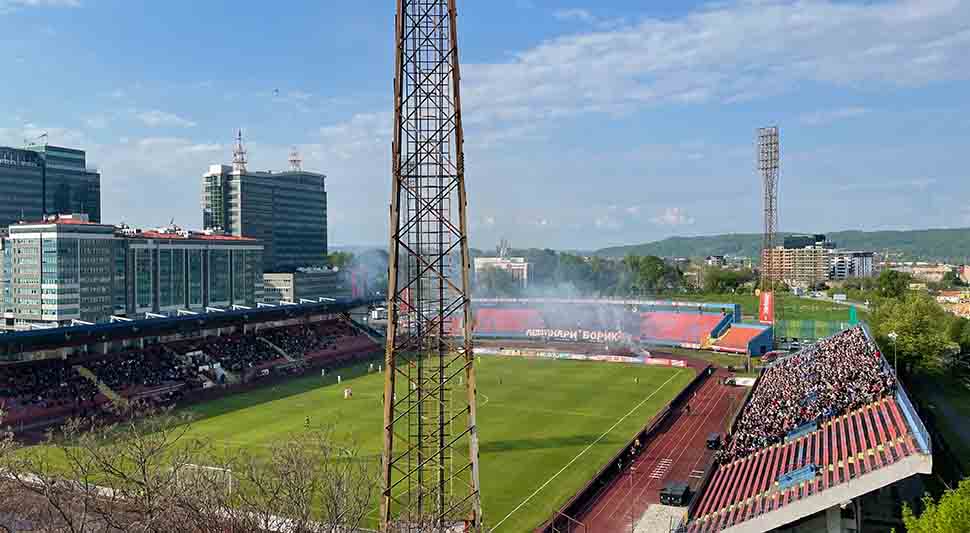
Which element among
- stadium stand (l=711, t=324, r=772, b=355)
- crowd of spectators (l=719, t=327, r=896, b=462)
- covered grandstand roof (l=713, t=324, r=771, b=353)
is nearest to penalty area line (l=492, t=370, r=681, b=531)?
crowd of spectators (l=719, t=327, r=896, b=462)

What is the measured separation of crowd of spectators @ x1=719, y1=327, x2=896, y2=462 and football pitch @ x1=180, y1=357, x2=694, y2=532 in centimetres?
635

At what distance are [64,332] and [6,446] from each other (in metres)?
35.1

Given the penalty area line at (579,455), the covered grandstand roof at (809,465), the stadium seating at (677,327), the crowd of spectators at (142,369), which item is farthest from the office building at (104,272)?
the covered grandstand roof at (809,465)

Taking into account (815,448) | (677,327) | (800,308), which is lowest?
(800,308)

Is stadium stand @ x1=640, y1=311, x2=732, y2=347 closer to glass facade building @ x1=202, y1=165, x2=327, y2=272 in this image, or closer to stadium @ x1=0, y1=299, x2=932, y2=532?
stadium @ x1=0, y1=299, x2=932, y2=532

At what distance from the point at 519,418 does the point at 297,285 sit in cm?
8889

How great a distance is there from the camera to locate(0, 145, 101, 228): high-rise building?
109 metres

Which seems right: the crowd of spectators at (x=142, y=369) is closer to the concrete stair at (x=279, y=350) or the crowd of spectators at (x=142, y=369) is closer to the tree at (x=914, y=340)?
the concrete stair at (x=279, y=350)

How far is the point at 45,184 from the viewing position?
117m

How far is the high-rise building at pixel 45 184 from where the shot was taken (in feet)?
357

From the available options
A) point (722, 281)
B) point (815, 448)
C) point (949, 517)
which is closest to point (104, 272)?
point (815, 448)

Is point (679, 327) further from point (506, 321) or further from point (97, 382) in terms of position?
point (97, 382)

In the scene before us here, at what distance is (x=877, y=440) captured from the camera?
25.6 metres

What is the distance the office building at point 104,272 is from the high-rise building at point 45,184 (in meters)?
25.6
